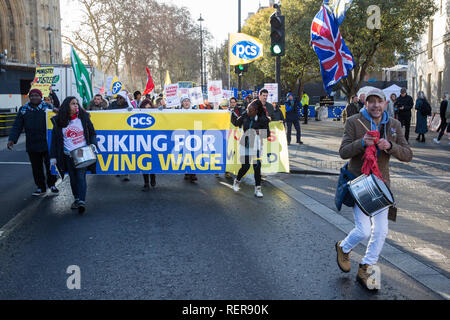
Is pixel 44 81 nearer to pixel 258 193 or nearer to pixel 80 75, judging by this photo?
pixel 80 75

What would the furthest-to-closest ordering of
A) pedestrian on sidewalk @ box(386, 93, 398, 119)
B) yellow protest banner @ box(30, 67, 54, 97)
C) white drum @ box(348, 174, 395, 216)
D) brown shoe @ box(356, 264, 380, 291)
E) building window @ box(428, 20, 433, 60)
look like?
building window @ box(428, 20, 433, 60) → yellow protest banner @ box(30, 67, 54, 97) → pedestrian on sidewalk @ box(386, 93, 398, 119) → brown shoe @ box(356, 264, 380, 291) → white drum @ box(348, 174, 395, 216)

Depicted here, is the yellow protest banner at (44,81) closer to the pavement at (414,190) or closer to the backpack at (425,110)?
the pavement at (414,190)

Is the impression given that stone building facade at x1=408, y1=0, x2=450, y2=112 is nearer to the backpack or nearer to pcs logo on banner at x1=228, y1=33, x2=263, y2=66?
the backpack

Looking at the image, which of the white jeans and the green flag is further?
the green flag

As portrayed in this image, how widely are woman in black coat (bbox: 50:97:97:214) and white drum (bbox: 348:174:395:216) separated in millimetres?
4590

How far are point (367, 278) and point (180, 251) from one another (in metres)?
2.10

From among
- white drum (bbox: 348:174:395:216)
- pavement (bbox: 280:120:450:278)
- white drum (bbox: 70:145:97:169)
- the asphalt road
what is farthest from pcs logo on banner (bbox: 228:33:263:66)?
white drum (bbox: 348:174:395:216)

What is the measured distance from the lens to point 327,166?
40.2 feet

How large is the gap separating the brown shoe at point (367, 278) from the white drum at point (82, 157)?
447 cm

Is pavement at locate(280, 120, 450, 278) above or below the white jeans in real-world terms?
below

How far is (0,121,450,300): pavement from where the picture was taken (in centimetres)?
455

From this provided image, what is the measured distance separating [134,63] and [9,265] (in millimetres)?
56077
